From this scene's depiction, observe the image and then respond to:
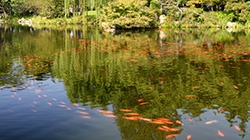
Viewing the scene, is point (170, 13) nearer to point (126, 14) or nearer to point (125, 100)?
point (126, 14)

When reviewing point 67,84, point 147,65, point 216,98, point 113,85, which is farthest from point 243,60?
point 67,84

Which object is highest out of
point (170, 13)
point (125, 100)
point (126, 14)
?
point (170, 13)

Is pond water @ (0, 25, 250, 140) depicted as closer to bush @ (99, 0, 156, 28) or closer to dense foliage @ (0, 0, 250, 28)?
bush @ (99, 0, 156, 28)

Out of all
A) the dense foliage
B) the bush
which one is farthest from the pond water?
the dense foliage

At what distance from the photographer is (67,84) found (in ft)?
31.1

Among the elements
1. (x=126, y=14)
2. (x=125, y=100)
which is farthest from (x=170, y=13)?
(x=125, y=100)

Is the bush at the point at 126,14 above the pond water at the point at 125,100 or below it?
above

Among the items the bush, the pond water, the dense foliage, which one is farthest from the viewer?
the dense foliage

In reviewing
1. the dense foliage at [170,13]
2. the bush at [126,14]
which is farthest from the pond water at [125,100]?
the dense foliage at [170,13]

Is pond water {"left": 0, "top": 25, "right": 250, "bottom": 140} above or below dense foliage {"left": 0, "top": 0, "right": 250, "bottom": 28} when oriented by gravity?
below

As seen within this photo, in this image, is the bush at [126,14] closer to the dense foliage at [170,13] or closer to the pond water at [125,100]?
the dense foliage at [170,13]

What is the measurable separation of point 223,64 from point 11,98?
10.3m

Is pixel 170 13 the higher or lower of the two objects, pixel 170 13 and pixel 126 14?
the higher

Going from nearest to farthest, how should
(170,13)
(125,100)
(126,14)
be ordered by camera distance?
1. (125,100)
2. (126,14)
3. (170,13)
